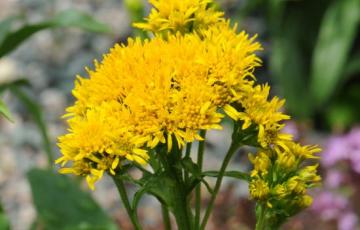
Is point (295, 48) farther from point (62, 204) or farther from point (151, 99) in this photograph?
point (151, 99)

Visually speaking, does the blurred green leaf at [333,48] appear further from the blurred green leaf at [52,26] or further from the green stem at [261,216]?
the green stem at [261,216]

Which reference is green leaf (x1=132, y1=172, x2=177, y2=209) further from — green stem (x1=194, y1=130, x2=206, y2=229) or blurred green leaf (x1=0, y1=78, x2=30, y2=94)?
blurred green leaf (x1=0, y1=78, x2=30, y2=94)

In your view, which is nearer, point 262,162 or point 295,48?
point 262,162

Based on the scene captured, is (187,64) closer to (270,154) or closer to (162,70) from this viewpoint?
(162,70)

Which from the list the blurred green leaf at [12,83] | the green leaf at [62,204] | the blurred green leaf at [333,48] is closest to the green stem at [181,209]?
the green leaf at [62,204]

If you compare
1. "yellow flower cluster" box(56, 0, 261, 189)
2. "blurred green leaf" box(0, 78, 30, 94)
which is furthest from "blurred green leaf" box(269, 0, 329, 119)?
"yellow flower cluster" box(56, 0, 261, 189)

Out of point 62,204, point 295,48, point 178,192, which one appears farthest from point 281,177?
point 295,48
